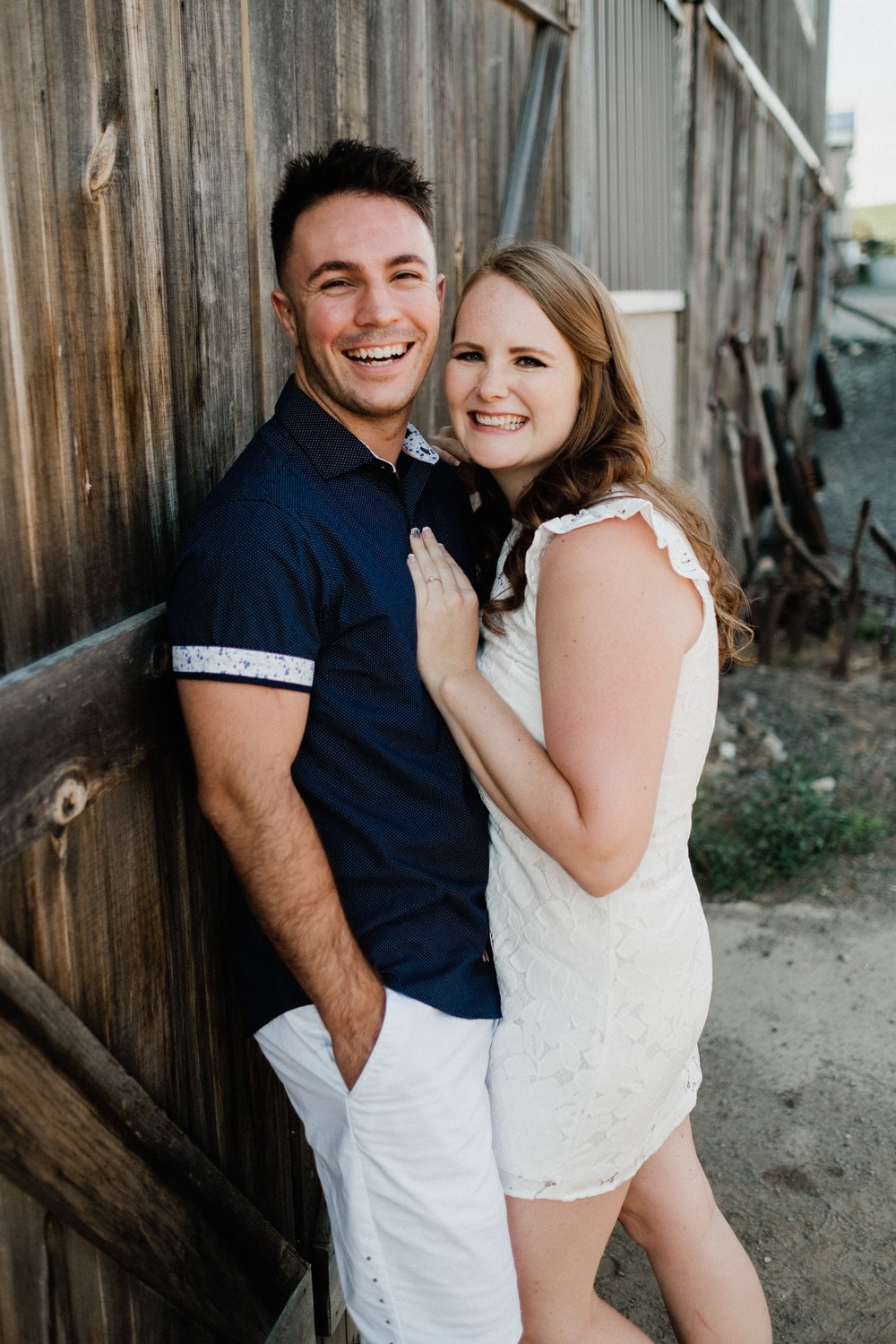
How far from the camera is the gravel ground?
2.95m

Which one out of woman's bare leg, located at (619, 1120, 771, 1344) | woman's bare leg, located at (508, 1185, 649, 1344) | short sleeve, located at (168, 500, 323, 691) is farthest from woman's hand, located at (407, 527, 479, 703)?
woman's bare leg, located at (619, 1120, 771, 1344)

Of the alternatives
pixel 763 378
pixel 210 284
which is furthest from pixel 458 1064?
pixel 763 378

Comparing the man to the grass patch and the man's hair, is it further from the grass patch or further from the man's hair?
the grass patch

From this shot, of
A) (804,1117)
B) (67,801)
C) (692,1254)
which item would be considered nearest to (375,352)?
(67,801)

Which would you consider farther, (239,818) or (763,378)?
(763,378)

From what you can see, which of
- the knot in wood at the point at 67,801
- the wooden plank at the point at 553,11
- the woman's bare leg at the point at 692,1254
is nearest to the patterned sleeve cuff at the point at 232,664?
the knot in wood at the point at 67,801

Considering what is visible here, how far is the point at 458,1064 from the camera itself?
1913mm

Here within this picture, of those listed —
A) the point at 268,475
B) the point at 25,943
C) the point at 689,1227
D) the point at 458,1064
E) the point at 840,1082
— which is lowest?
the point at 840,1082

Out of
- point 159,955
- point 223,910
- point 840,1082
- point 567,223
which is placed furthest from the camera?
point 567,223

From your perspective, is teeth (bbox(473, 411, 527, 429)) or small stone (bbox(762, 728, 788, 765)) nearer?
teeth (bbox(473, 411, 527, 429))

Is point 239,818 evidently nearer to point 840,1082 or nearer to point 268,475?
point 268,475

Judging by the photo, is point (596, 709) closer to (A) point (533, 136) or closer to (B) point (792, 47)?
(A) point (533, 136)

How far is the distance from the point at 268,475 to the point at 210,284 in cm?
41

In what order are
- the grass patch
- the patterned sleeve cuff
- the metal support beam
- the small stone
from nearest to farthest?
the patterned sleeve cuff
the metal support beam
the grass patch
the small stone
